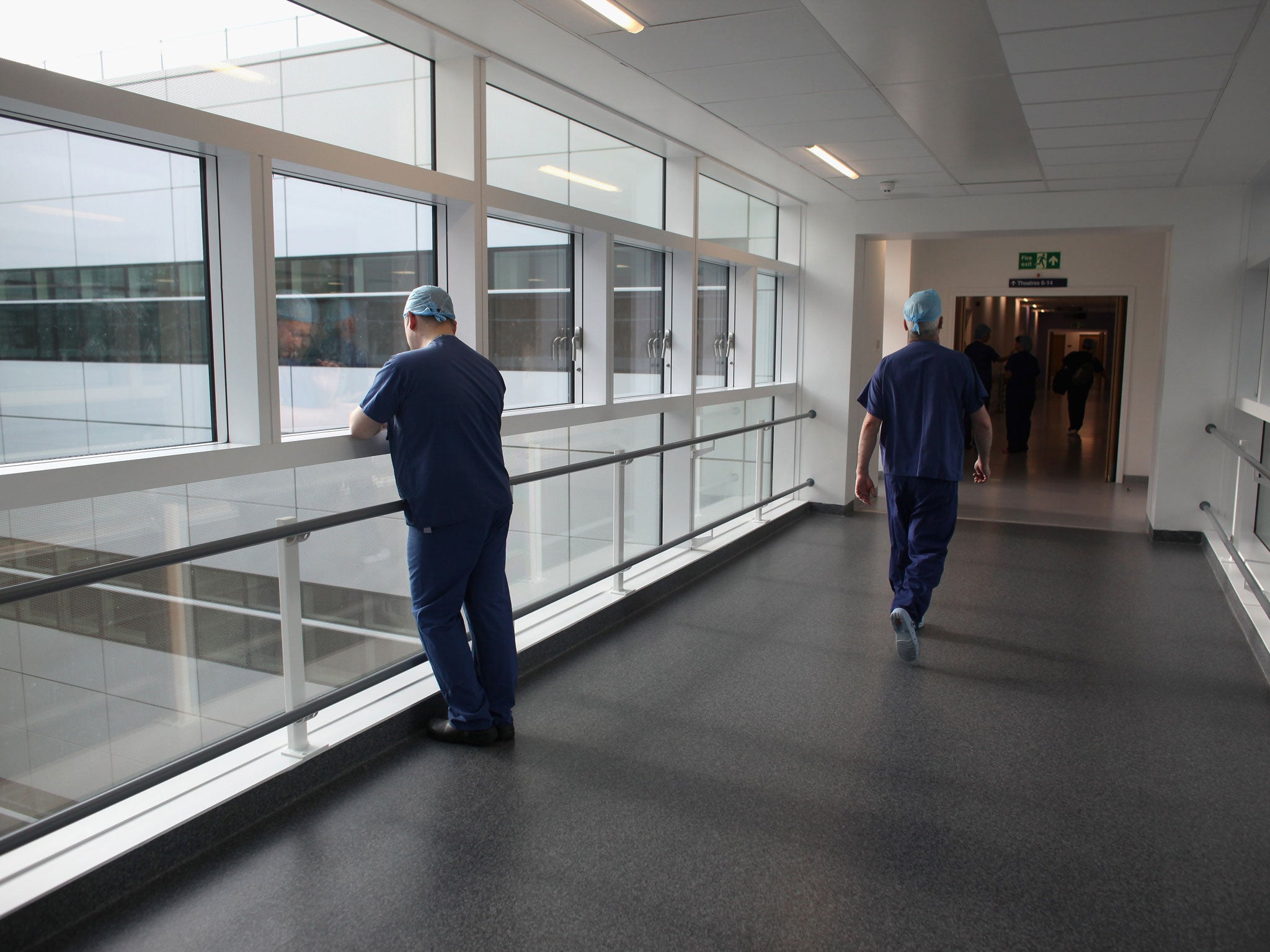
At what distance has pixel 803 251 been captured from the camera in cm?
823

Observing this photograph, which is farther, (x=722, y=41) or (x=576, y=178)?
(x=576, y=178)

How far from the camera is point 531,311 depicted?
16.5 feet

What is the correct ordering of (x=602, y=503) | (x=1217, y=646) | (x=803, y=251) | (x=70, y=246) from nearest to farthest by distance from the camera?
(x=70, y=246)
(x=1217, y=646)
(x=602, y=503)
(x=803, y=251)

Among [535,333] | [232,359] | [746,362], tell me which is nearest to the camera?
[232,359]

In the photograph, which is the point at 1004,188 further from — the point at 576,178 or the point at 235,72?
the point at 235,72

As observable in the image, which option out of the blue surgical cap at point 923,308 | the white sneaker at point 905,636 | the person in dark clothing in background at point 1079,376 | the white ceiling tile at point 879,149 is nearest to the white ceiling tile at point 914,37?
the blue surgical cap at point 923,308

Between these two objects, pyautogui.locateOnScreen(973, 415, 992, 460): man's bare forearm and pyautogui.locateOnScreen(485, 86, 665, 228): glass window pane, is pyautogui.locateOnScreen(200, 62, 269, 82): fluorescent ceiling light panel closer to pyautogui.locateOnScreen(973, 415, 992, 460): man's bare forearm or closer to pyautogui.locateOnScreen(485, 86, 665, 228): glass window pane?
Answer: pyautogui.locateOnScreen(485, 86, 665, 228): glass window pane

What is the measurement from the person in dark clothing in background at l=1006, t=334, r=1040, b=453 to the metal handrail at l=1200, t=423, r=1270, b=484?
483 cm

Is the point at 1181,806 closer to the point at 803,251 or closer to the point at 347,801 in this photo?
the point at 347,801

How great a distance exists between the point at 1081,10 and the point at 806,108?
165 centimetres

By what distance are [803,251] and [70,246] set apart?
250 inches

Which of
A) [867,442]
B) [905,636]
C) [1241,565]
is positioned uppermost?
[867,442]

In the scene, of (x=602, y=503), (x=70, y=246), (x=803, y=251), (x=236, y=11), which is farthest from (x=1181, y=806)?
(x=803, y=251)

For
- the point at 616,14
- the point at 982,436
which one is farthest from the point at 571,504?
the point at 616,14
